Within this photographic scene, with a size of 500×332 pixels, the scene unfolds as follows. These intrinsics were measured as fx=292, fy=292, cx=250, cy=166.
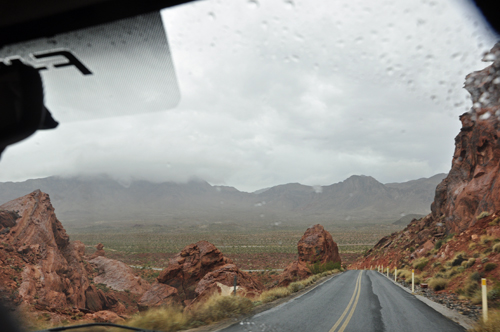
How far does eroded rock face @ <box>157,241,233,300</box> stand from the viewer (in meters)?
21.1

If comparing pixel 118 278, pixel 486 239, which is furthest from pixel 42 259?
pixel 486 239

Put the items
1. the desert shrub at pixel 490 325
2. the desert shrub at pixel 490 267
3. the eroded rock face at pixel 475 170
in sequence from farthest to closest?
the eroded rock face at pixel 475 170
the desert shrub at pixel 490 267
the desert shrub at pixel 490 325

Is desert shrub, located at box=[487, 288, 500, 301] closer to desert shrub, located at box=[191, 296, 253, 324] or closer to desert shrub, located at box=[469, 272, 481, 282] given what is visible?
desert shrub, located at box=[469, 272, 481, 282]

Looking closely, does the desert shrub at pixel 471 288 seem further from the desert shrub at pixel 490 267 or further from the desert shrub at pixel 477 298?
the desert shrub at pixel 490 267

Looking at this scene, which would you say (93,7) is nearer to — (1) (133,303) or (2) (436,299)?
(2) (436,299)

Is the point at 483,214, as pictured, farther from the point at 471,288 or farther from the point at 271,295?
the point at 271,295

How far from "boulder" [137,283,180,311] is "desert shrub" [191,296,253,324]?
382 inches

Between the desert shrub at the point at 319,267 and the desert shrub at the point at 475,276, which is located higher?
the desert shrub at the point at 475,276

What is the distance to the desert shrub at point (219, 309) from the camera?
8.29 m

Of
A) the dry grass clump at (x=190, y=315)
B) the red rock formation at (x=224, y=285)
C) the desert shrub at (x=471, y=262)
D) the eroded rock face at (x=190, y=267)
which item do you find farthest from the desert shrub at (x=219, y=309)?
the desert shrub at (x=471, y=262)

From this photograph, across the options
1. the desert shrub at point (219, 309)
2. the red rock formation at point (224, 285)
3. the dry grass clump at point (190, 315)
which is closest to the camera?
the dry grass clump at point (190, 315)

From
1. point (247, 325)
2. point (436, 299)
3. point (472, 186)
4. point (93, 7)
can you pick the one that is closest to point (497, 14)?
point (93, 7)

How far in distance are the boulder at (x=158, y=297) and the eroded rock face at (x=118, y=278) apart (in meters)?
9.02

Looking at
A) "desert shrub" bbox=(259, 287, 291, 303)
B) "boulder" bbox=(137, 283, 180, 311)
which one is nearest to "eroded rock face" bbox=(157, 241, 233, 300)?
"boulder" bbox=(137, 283, 180, 311)
